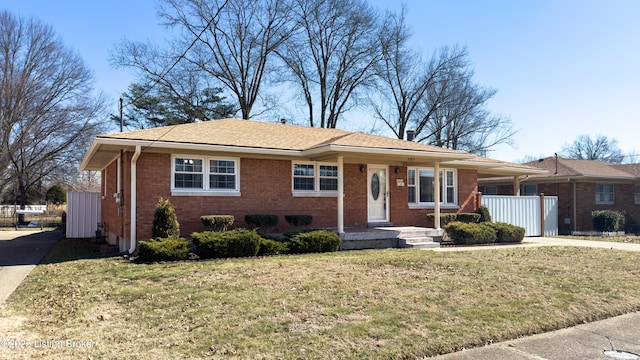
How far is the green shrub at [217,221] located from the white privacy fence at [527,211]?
443 inches

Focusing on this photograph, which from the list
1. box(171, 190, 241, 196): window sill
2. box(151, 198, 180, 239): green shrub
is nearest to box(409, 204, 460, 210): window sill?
box(171, 190, 241, 196): window sill

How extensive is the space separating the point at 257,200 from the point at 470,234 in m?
7.05

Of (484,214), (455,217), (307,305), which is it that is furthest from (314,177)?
(307,305)

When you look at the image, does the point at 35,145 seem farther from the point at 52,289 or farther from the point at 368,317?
the point at 368,317

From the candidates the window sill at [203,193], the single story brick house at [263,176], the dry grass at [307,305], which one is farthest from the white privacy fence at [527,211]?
the window sill at [203,193]

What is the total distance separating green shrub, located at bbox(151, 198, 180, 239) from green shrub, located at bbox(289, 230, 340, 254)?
10.2 ft

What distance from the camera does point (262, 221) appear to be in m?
14.1

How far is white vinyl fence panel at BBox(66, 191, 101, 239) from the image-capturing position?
19781 mm

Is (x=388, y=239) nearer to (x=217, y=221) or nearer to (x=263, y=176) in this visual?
(x=263, y=176)

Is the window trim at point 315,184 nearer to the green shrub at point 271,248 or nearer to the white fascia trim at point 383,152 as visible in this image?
the white fascia trim at point 383,152

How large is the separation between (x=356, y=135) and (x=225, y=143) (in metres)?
5.00

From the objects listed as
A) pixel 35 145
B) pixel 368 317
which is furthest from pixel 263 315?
pixel 35 145

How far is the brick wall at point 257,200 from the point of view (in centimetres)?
1307

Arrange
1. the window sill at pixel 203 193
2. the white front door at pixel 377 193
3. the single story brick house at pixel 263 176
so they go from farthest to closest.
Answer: the white front door at pixel 377 193, the window sill at pixel 203 193, the single story brick house at pixel 263 176
